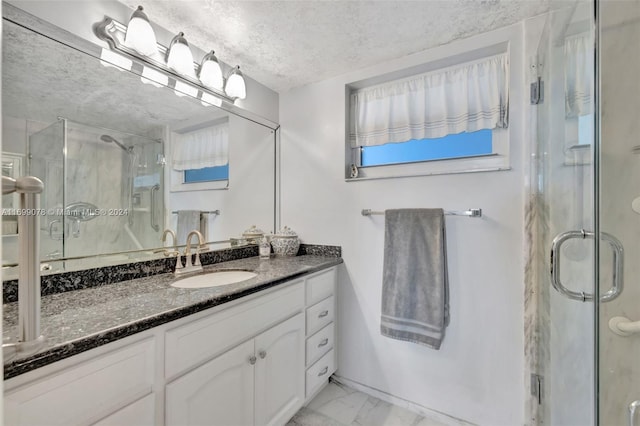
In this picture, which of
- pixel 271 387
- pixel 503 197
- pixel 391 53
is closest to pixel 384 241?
pixel 503 197

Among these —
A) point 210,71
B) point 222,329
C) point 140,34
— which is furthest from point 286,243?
point 140,34

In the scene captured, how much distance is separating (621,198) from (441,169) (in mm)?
751

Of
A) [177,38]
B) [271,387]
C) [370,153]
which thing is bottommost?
[271,387]

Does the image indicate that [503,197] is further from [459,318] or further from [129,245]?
[129,245]

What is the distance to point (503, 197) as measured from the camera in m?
1.47

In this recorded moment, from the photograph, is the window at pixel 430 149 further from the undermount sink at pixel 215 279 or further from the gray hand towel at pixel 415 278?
the undermount sink at pixel 215 279

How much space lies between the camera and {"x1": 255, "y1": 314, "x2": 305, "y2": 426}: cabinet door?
1.29 m

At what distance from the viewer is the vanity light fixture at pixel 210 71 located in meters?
1.61

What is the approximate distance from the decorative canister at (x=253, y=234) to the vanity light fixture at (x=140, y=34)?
1.13 meters

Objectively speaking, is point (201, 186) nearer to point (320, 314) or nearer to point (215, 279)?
point (215, 279)

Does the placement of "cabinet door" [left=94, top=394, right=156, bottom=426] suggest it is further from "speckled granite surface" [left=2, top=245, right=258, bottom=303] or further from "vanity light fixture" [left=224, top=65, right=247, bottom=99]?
"vanity light fixture" [left=224, top=65, right=247, bottom=99]

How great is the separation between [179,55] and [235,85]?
37 cm

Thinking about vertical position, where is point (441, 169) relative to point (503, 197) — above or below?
above

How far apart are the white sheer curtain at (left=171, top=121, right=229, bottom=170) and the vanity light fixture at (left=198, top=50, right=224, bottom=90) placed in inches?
9.8
